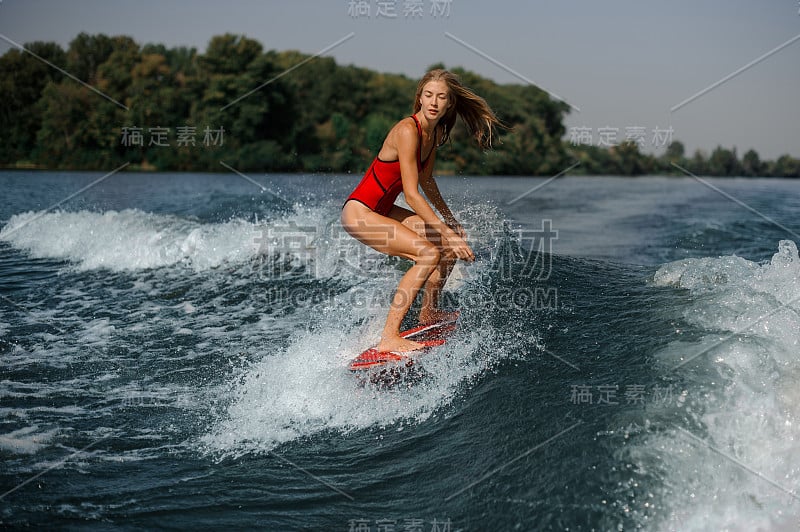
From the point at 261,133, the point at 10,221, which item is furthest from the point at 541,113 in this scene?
the point at 10,221

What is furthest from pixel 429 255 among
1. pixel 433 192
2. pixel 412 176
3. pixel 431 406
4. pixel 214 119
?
pixel 214 119

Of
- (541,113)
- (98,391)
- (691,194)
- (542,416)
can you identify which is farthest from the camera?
(541,113)

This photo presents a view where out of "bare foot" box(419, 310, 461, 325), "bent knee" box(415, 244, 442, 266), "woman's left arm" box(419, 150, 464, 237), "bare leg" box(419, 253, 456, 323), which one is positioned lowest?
"bare foot" box(419, 310, 461, 325)

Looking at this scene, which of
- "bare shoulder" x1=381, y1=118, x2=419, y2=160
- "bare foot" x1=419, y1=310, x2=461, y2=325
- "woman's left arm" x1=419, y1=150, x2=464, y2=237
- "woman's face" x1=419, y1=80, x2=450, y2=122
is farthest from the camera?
"bare foot" x1=419, y1=310, x2=461, y2=325

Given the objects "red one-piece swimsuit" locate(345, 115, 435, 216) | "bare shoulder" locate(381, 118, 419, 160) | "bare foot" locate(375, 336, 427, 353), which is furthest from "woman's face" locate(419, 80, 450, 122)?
"bare foot" locate(375, 336, 427, 353)

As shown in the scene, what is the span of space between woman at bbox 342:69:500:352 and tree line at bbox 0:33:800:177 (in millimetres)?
36129

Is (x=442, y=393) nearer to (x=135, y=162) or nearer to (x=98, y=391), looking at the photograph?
(x=98, y=391)

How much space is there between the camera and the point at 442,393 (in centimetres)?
446

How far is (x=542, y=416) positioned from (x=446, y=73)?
2.38 metres

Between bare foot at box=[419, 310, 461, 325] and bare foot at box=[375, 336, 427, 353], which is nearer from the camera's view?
bare foot at box=[375, 336, 427, 353]

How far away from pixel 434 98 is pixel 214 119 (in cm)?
4765

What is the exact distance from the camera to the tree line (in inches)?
1811

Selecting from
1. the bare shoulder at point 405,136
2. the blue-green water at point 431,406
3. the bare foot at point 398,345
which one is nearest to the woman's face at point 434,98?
the bare shoulder at point 405,136

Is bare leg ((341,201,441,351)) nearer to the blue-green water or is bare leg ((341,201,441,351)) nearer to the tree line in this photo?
the blue-green water
